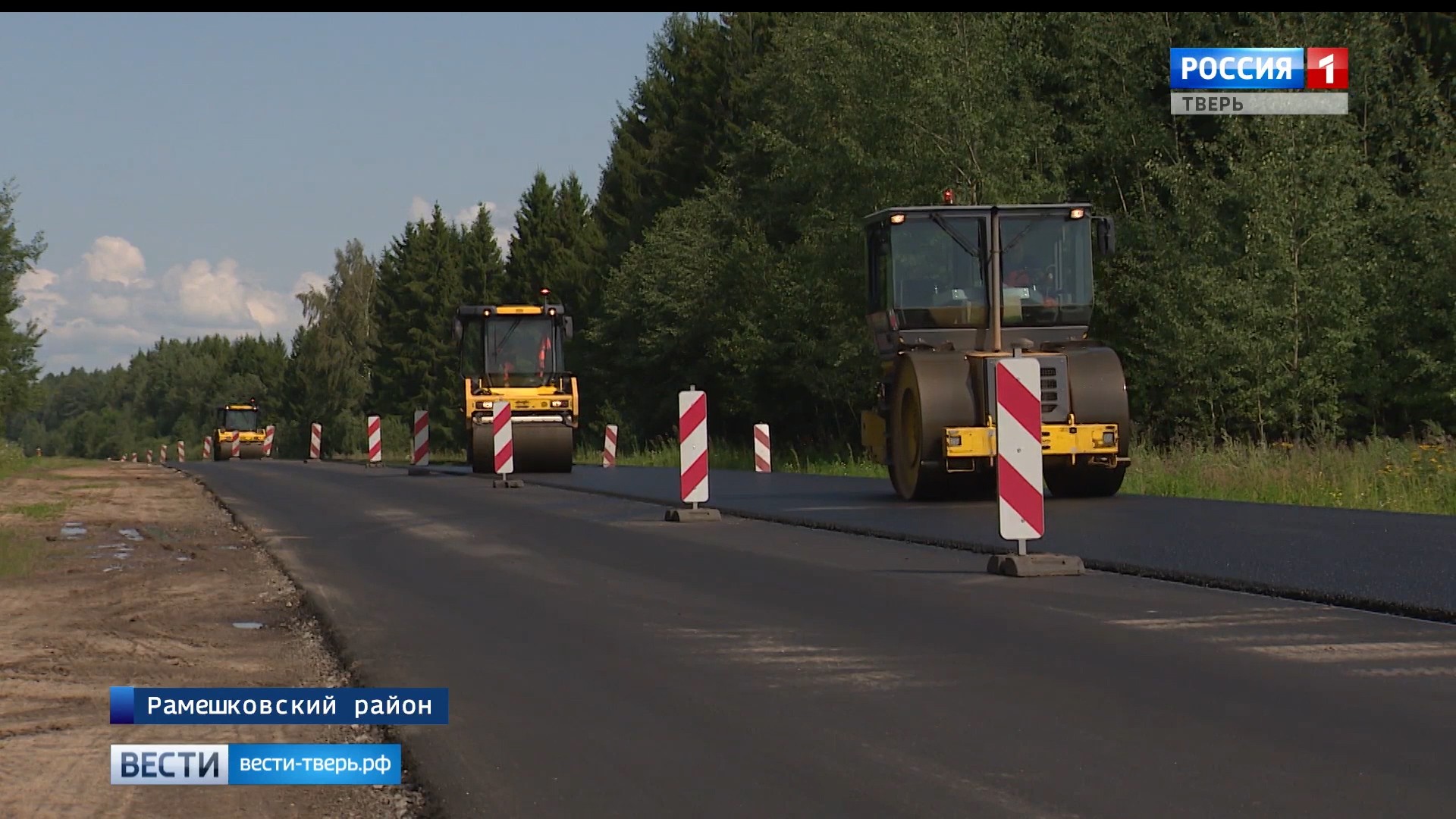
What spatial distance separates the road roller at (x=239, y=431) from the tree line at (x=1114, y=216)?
9.56 metres

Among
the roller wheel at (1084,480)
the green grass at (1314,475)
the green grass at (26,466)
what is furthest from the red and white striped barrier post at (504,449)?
the green grass at (26,466)

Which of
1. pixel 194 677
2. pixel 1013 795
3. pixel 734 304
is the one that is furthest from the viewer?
pixel 734 304

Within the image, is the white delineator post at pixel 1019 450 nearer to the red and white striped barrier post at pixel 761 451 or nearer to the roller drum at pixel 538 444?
the red and white striped barrier post at pixel 761 451

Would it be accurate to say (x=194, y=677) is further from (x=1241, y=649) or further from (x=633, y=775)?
(x=1241, y=649)

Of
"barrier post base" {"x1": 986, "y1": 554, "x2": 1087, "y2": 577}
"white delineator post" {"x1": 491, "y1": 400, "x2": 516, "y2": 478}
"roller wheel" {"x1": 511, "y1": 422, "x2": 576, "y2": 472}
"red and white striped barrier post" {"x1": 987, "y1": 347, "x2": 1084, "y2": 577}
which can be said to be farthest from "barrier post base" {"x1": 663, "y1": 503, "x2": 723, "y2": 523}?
"roller wheel" {"x1": 511, "y1": 422, "x2": 576, "y2": 472}

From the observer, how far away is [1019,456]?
1177 centimetres

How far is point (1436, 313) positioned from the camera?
31812 millimetres

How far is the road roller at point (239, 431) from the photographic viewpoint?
222 feet

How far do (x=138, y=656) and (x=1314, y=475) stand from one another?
14.6 m

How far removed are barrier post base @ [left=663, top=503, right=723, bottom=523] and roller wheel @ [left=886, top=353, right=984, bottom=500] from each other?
2526 mm

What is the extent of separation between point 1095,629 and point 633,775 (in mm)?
3787

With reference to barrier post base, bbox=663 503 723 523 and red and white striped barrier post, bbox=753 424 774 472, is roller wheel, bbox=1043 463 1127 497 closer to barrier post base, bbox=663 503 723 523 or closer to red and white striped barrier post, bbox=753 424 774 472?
barrier post base, bbox=663 503 723 523

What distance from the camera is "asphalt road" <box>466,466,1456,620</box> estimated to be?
9.94 m

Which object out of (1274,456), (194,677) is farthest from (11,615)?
(1274,456)
